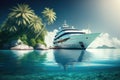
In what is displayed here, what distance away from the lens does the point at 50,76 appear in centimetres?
367

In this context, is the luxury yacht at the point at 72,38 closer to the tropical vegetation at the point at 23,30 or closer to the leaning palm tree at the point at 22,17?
the tropical vegetation at the point at 23,30

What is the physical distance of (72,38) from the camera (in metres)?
6.33

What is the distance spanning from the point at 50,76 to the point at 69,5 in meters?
1.98

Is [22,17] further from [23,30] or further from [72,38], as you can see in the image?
[72,38]

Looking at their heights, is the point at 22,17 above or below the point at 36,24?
above

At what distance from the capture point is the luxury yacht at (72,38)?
5535 mm

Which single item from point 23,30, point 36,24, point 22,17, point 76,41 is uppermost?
point 22,17

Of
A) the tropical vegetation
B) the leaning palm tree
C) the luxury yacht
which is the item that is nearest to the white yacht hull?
the luxury yacht

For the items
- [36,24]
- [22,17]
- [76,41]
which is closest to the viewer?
[36,24]

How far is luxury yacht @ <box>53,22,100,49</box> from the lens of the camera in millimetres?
5535

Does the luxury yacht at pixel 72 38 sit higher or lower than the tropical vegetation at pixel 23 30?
lower

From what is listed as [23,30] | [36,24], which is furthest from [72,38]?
[23,30]

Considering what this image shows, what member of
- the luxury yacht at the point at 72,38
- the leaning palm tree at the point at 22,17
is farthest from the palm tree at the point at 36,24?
the luxury yacht at the point at 72,38

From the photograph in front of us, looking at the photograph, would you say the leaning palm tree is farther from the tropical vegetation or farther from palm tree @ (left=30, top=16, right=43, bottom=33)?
palm tree @ (left=30, top=16, right=43, bottom=33)
